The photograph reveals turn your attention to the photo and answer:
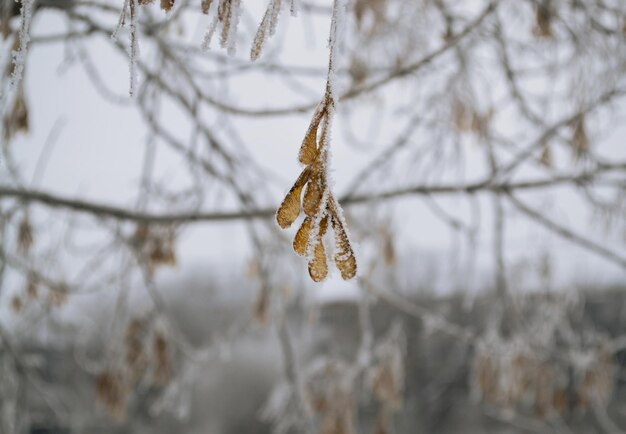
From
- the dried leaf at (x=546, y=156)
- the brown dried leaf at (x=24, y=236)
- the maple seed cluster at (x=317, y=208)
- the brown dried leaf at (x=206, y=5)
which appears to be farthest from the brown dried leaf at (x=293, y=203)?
the brown dried leaf at (x=24, y=236)

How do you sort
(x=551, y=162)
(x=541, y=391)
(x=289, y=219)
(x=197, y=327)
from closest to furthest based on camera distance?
(x=289, y=219), (x=551, y=162), (x=541, y=391), (x=197, y=327)

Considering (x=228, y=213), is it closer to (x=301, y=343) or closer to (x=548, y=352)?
(x=548, y=352)

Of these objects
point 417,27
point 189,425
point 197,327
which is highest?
point 417,27

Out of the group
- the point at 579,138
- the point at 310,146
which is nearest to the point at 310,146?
the point at 310,146

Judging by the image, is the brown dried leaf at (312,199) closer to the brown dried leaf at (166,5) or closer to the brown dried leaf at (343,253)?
the brown dried leaf at (343,253)

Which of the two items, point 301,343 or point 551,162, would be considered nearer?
point 551,162

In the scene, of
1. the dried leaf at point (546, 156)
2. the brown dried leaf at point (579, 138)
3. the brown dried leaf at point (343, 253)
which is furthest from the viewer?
the dried leaf at point (546, 156)

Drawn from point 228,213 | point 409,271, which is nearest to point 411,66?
point 228,213
